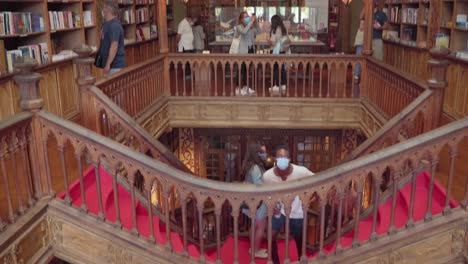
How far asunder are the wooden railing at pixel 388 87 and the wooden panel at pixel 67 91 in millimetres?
4291

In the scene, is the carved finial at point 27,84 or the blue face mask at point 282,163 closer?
the carved finial at point 27,84

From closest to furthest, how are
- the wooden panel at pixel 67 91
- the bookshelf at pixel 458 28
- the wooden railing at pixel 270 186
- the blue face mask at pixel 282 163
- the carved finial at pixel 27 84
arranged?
the wooden railing at pixel 270 186
the carved finial at pixel 27 84
the blue face mask at pixel 282 163
the wooden panel at pixel 67 91
the bookshelf at pixel 458 28

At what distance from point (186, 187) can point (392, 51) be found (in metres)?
8.90

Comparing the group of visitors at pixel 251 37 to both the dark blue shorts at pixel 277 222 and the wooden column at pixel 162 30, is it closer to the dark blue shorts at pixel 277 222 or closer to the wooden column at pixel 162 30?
the wooden column at pixel 162 30

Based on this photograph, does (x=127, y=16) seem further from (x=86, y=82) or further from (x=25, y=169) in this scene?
(x=25, y=169)

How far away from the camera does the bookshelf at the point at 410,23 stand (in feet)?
28.6

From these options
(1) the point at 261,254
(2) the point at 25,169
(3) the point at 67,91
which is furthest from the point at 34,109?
(3) the point at 67,91

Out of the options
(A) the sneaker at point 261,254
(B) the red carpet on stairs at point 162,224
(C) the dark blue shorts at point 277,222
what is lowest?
(A) the sneaker at point 261,254

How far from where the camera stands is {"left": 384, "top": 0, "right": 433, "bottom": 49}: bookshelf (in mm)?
8703

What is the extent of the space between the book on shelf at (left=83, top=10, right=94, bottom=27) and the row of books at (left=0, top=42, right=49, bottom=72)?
1.21m

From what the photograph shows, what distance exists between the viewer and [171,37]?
43.2 ft

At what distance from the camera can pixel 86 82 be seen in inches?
170

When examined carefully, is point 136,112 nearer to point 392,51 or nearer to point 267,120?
point 267,120

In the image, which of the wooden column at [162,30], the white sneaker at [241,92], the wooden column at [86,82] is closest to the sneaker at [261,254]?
the wooden column at [86,82]
